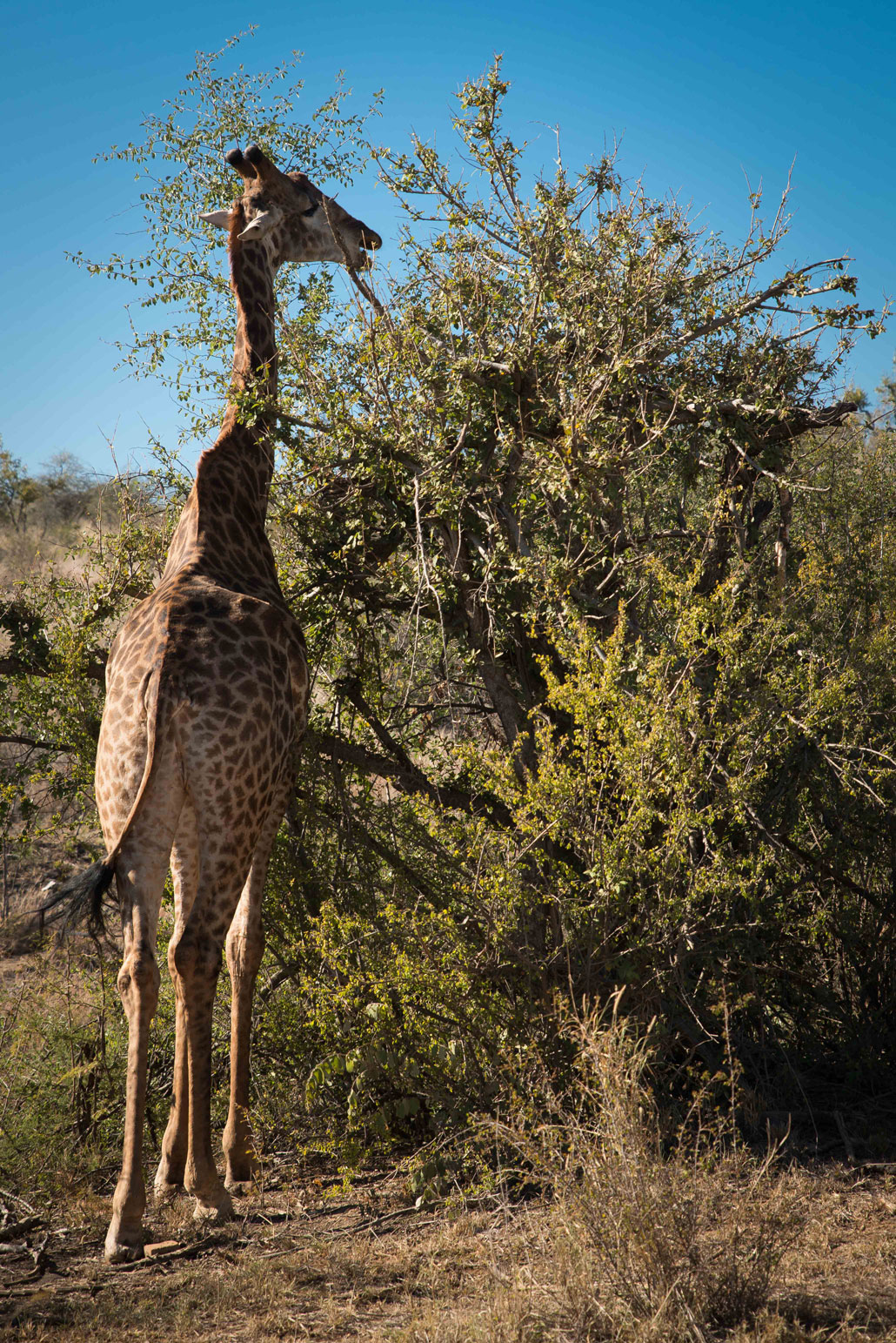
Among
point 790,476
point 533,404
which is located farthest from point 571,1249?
point 790,476

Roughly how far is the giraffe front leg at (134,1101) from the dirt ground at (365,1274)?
0.10 meters

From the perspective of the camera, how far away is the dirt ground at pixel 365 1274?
120 inches

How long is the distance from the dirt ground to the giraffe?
24 cm

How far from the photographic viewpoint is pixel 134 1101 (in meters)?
3.96

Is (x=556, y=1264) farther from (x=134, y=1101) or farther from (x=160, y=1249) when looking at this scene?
(x=134, y=1101)

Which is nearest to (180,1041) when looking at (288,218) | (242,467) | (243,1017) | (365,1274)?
(243,1017)

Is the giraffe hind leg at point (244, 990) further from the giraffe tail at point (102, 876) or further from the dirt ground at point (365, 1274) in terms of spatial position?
the giraffe tail at point (102, 876)

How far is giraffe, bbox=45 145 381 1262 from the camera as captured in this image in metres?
4.12

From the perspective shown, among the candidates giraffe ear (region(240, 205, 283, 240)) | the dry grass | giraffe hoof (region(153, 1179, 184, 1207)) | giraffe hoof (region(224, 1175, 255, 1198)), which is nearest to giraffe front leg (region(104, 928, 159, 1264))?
the dry grass

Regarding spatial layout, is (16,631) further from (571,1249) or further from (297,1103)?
(571,1249)

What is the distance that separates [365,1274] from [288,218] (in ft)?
18.5

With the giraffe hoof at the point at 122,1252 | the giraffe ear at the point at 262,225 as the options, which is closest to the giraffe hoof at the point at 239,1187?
the giraffe hoof at the point at 122,1252

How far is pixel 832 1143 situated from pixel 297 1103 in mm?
2499

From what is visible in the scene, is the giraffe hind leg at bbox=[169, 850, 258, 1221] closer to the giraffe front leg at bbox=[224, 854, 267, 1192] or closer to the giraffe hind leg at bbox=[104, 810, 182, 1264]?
the giraffe hind leg at bbox=[104, 810, 182, 1264]
